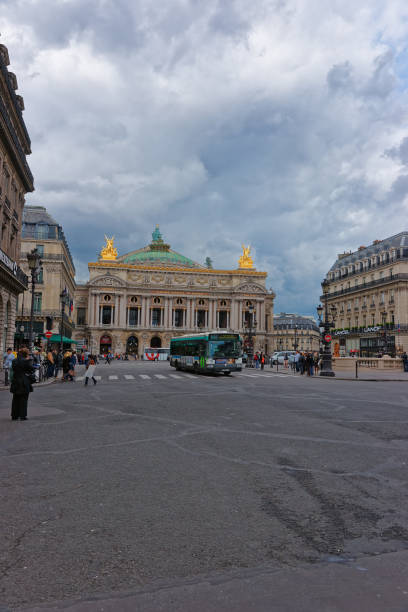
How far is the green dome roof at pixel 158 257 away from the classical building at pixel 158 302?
141 inches

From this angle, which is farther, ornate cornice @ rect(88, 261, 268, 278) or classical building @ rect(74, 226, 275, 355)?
ornate cornice @ rect(88, 261, 268, 278)

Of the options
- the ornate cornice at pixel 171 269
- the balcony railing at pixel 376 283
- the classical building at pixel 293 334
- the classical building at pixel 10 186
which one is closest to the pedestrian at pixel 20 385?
the classical building at pixel 10 186

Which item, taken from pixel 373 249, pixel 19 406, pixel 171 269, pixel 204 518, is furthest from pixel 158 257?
pixel 204 518

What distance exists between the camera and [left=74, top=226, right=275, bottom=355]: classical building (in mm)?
101625

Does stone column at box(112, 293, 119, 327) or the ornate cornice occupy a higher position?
the ornate cornice

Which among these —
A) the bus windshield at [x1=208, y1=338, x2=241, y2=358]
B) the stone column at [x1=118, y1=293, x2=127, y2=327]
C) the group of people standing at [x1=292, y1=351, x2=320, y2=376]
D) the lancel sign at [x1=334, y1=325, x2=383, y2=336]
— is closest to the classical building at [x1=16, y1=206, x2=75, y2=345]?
the stone column at [x1=118, y1=293, x2=127, y2=327]

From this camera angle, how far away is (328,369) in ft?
114

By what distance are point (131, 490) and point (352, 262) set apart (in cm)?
7825

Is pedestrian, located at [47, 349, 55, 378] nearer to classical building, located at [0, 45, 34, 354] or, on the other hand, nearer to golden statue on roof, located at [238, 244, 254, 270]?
classical building, located at [0, 45, 34, 354]

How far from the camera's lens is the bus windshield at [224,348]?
32.8 metres

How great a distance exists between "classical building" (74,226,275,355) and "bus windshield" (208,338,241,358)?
70196 millimetres

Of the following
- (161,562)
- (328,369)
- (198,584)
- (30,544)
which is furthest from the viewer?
(328,369)

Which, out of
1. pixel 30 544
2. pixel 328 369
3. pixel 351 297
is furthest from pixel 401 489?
pixel 351 297

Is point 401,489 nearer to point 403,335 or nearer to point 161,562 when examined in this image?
point 161,562
